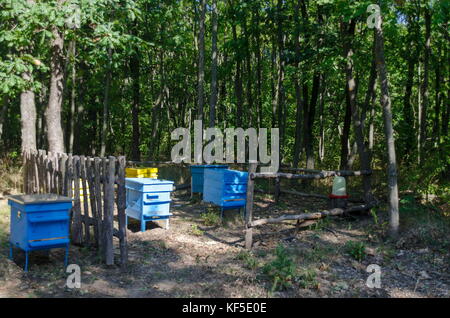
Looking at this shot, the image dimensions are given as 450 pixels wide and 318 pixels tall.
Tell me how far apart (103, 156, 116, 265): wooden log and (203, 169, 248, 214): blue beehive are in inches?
150

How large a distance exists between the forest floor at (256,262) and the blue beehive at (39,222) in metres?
0.50

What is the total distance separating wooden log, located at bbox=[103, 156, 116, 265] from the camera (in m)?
6.80

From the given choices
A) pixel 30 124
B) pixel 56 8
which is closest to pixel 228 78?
pixel 30 124

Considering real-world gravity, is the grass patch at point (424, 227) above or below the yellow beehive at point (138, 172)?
below

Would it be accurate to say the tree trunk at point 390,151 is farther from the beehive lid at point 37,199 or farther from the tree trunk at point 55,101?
the tree trunk at point 55,101

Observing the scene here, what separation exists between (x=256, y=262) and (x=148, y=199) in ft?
9.58

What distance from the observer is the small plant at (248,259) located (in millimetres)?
6951

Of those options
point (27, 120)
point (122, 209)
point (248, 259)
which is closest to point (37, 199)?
point (122, 209)

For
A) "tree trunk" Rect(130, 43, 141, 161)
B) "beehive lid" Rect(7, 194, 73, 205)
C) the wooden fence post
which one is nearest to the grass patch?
the wooden fence post

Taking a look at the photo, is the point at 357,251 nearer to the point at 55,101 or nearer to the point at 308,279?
the point at 308,279

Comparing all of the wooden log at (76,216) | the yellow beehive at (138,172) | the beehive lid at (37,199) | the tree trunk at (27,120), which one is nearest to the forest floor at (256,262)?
the wooden log at (76,216)

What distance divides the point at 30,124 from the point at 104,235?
725cm

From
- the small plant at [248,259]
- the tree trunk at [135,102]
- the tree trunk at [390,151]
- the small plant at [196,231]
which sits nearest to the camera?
the small plant at [248,259]

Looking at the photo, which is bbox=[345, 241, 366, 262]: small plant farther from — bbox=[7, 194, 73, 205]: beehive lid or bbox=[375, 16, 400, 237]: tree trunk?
bbox=[7, 194, 73, 205]: beehive lid
